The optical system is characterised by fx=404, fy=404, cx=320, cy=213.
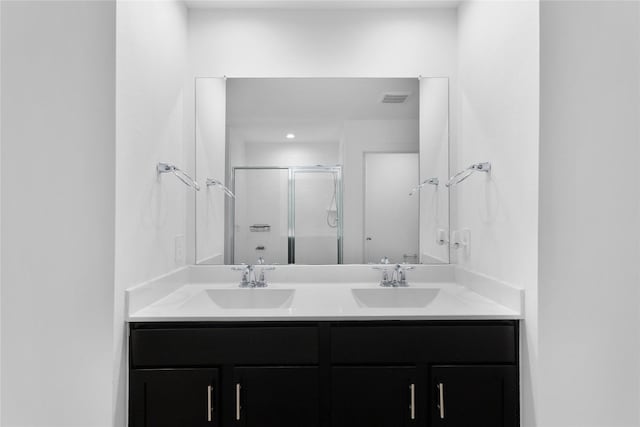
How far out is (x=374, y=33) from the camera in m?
2.07

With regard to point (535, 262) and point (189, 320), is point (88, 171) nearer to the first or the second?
point (189, 320)

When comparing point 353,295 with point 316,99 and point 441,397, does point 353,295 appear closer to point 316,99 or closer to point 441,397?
point 441,397

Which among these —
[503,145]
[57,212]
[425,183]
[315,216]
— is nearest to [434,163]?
[425,183]

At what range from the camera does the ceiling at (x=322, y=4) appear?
2.01 metres

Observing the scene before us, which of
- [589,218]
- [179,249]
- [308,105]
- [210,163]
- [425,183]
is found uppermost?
[308,105]

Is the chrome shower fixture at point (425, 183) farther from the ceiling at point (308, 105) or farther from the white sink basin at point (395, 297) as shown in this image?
the white sink basin at point (395, 297)

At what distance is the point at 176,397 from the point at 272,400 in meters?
0.34

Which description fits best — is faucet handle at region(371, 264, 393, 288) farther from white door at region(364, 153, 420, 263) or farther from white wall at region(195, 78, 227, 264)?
white wall at region(195, 78, 227, 264)

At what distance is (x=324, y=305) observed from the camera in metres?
1.59

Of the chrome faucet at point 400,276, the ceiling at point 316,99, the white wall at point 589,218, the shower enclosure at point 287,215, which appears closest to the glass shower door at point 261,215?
the shower enclosure at point 287,215

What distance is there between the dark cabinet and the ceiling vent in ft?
3.79

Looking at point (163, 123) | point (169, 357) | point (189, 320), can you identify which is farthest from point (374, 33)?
point (169, 357)

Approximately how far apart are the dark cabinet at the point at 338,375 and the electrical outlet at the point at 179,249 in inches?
20.6

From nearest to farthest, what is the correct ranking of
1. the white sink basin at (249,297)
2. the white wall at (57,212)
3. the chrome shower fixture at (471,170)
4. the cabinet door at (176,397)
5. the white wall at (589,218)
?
the white wall at (57,212)
the white wall at (589,218)
the cabinet door at (176,397)
the chrome shower fixture at (471,170)
the white sink basin at (249,297)
